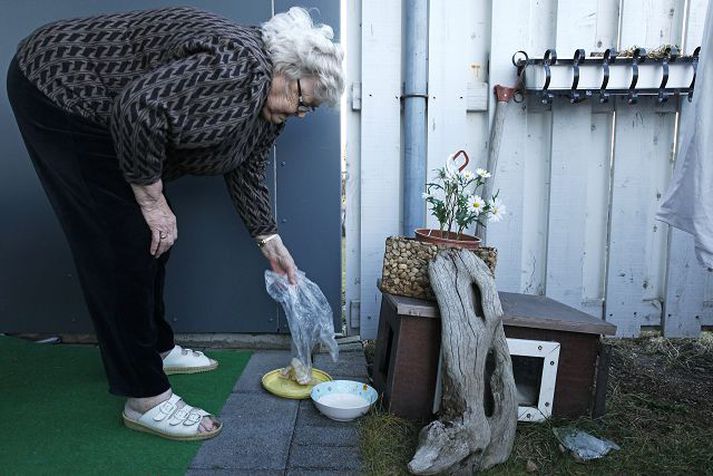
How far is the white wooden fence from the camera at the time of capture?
2465 millimetres


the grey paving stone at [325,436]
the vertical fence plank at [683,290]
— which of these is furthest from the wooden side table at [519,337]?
the vertical fence plank at [683,290]

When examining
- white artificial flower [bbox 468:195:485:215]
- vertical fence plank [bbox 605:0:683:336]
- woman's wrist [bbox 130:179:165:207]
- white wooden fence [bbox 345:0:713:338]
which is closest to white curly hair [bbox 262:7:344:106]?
woman's wrist [bbox 130:179:165:207]

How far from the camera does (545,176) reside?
102 inches

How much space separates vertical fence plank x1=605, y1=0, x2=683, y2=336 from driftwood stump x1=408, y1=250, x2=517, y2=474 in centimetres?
109

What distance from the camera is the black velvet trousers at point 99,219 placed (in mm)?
1588

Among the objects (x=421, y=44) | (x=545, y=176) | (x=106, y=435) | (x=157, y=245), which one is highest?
(x=421, y=44)

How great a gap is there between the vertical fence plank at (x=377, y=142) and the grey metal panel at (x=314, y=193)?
137 mm

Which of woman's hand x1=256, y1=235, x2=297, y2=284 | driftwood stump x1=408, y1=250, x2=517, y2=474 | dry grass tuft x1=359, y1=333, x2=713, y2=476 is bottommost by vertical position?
dry grass tuft x1=359, y1=333, x2=713, y2=476

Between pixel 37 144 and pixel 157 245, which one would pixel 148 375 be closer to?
pixel 157 245

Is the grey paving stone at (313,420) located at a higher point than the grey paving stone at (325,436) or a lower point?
higher

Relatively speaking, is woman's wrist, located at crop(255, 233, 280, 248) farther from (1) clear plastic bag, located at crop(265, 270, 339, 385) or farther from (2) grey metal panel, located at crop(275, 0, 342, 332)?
(2) grey metal panel, located at crop(275, 0, 342, 332)

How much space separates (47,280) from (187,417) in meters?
1.27

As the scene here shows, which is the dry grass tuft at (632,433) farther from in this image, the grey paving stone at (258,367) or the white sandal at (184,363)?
the white sandal at (184,363)

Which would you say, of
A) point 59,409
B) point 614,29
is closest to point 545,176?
point 614,29
